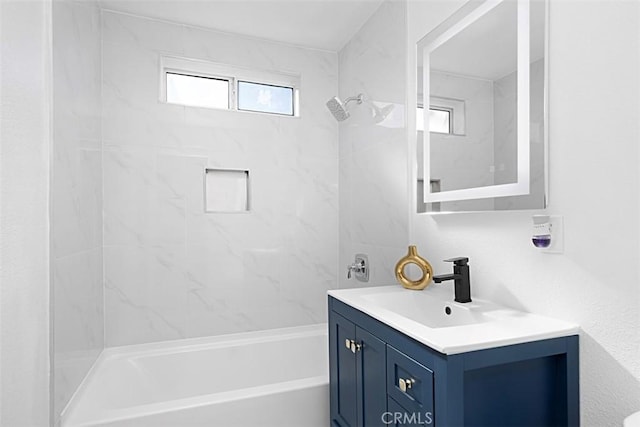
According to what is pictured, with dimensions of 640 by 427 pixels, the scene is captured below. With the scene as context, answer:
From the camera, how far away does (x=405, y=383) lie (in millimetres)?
1144

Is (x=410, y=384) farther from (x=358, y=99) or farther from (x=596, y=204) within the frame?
(x=358, y=99)

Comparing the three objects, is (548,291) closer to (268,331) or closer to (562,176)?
(562,176)

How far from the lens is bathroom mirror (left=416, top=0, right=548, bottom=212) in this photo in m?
1.27

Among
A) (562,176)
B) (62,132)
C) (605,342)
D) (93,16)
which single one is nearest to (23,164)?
(62,132)

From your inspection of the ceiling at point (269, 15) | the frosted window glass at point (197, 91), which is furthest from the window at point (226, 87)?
the ceiling at point (269, 15)

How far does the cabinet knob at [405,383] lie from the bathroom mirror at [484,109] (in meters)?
0.71

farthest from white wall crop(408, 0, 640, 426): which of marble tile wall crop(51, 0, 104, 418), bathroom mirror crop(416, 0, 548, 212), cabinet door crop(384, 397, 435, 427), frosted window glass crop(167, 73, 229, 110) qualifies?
frosted window glass crop(167, 73, 229, 110)

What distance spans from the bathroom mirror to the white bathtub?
118cm

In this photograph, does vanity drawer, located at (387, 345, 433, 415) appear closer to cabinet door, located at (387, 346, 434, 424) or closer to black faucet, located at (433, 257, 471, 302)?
cabinet door, located at (387, 346, 434, 424)

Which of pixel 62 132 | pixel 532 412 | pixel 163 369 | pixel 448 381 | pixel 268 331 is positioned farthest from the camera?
pixel 268 331

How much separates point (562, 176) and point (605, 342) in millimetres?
504

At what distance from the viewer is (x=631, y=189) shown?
3.25 feet

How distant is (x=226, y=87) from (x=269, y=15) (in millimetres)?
573

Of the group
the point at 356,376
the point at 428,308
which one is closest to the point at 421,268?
the point at 428,308
